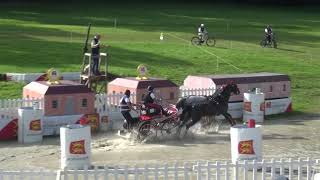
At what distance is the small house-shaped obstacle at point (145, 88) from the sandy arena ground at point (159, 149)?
6.34ft

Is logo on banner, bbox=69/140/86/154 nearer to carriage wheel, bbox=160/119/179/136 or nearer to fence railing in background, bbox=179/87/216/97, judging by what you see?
carriage wheel, bbox=160/119/179/136

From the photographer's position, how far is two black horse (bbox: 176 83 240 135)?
64.8ft

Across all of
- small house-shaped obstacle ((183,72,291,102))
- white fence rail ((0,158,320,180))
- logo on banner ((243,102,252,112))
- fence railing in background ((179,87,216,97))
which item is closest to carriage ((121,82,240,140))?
logo on banner ((243,102,252,112))

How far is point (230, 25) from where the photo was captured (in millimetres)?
62719

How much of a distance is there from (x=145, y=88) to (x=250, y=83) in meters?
4.48

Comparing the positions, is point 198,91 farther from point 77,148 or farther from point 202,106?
point 77,148

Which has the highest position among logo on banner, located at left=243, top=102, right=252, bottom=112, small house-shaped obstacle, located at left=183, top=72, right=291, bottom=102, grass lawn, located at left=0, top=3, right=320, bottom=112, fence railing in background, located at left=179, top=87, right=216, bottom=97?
grass lawn, located at left=0, top=3, right=320, bottom=112

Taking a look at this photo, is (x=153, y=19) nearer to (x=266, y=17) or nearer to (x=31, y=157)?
(x=266, y=17)

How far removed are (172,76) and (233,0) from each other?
208 feet

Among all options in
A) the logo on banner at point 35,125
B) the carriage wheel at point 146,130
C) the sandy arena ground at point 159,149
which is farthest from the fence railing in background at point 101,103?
the carriage wheel at point 146,130

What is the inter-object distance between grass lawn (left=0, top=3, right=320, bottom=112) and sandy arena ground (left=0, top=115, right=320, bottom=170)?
20.2 feet

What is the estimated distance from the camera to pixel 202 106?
20094 mm

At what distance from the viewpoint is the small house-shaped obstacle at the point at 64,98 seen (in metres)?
20.8

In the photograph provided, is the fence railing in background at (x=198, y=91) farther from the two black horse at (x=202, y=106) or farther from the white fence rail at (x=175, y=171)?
the white fence rail at (x=175, y=171)
